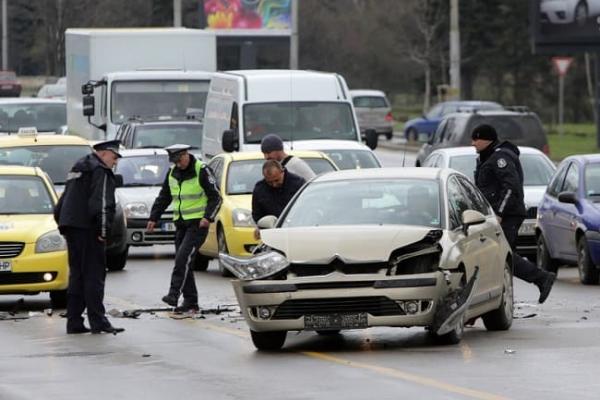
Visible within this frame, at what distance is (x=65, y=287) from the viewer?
18672mm

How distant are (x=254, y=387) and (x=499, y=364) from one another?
194 cm

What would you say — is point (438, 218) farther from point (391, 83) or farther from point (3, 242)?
point (391, 83)

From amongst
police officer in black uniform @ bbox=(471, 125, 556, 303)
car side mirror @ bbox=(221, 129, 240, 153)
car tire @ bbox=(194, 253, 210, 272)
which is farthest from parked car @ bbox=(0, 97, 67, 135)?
police officer in black uniform @ bbox=(471, 125, 556, 303)

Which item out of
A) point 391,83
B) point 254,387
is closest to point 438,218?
point 254,387

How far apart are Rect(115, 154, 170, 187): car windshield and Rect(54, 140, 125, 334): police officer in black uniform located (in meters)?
11.5

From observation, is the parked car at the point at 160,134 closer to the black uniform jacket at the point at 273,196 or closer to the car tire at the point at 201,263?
the car tire at the point at 201,263

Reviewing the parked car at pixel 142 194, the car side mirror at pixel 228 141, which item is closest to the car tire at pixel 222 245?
the parked car at pixel 142 194

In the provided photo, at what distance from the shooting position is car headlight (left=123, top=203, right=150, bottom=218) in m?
26.4

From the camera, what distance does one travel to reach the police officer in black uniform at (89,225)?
636 inches

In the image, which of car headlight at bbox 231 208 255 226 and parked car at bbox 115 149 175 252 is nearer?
car headlight at bbox 231 208 255 226

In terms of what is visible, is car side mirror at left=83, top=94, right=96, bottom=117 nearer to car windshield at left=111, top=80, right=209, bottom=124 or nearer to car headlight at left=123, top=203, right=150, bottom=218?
car windshield at left=111, top=80, right=209, bottom=124

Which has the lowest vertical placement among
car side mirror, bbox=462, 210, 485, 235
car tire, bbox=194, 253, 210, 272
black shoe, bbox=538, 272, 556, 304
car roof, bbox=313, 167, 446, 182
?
car tire, bbox=194, 253, 210, 272

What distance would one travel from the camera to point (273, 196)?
1741 centimetres

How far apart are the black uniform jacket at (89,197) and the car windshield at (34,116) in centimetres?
2346
